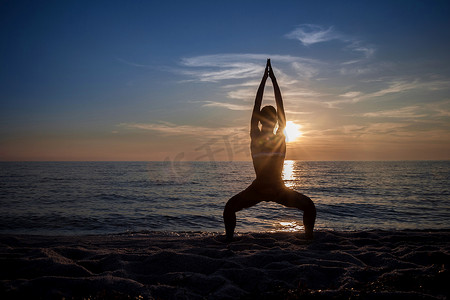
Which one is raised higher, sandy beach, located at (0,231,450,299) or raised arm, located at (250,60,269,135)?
raised arm, located at (250,60,269,135)

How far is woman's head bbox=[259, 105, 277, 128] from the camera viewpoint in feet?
17.1

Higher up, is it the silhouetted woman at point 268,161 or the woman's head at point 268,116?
the woman's head at point 268,116

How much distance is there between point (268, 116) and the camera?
17.1 feet

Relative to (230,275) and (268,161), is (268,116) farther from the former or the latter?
Result: (230,275)

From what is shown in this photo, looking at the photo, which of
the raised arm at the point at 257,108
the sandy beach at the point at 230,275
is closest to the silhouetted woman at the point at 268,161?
the raised arm at the point at 257,108

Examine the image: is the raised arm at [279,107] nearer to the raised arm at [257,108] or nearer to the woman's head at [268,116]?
the woman's head at [268,116]

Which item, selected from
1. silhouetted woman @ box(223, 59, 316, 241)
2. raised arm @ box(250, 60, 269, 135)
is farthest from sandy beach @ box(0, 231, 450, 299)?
raised arm @ box(250, 60, 269, 135)

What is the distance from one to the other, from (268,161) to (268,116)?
0.87 meters

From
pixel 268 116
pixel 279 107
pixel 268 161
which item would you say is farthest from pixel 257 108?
pixel 268 161

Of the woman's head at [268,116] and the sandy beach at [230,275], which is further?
the woman's head at [268,116]

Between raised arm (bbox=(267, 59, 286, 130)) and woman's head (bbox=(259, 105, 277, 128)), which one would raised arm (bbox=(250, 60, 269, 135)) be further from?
raised arm (bbox=(267, 59, 286, 130))

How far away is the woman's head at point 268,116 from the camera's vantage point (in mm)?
5207

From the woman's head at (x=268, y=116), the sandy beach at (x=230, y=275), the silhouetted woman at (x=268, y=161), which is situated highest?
the woman's head at (x=268, y=116)

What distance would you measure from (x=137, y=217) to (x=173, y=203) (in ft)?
13.8
